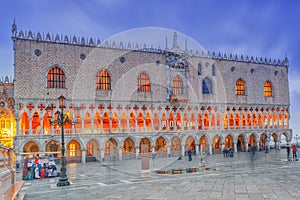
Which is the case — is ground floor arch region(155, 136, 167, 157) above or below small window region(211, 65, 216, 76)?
below

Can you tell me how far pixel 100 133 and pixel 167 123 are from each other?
23.1 ft

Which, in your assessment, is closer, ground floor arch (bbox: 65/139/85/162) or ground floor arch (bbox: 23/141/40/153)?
ground floor arch (bbox: 23/141/40/153)

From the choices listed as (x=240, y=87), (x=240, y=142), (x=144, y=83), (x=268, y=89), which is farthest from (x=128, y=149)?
(x=268, y=89)

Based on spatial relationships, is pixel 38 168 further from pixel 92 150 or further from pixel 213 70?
pixel 213 70

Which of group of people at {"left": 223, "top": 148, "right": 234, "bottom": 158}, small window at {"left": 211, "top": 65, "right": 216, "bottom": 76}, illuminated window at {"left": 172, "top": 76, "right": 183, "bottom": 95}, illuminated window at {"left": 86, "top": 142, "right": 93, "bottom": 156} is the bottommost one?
group of people at {"left": 223, "top": 148, "right": 234, "bottom": 158}

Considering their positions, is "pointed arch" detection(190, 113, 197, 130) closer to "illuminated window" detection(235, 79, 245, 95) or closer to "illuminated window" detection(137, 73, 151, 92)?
"illuminated window" detection(137, 73, 151, 92)

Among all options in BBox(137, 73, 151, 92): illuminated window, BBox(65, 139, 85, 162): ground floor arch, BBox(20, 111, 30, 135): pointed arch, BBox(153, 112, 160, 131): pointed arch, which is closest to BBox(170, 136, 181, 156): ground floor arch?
BBox(153, 112, 160, 131): pointed arch

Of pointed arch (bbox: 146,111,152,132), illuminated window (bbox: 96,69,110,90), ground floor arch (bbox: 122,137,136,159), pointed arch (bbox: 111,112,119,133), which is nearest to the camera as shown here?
illuminated window (bbox: 96,69,110,90)

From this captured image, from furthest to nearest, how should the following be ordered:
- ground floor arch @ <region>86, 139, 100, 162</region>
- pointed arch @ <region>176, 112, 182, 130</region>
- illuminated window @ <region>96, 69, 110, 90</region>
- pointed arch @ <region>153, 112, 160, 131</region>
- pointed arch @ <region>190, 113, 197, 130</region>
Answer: pointed arch @ <region>190, 113, 197, 130</region> → pointed arch @ <region>176, 112, 182, 130</region> → pointed arch @ <region>153, 112, 160, 131</region> → illuminated window @ <region>96, 69, 110, 90</region> → ground floor arch @ <region>86, 139, 100, 162</region>

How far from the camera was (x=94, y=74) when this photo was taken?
28.3 meters

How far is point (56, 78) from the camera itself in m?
27.0

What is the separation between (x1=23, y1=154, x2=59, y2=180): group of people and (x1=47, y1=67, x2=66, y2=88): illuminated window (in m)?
11.5

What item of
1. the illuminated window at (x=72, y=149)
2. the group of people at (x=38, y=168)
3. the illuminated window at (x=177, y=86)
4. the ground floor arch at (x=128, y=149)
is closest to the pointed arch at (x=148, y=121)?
the ground floor arch at (x=128, y=149)

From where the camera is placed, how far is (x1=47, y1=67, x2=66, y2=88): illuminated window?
26.7m
